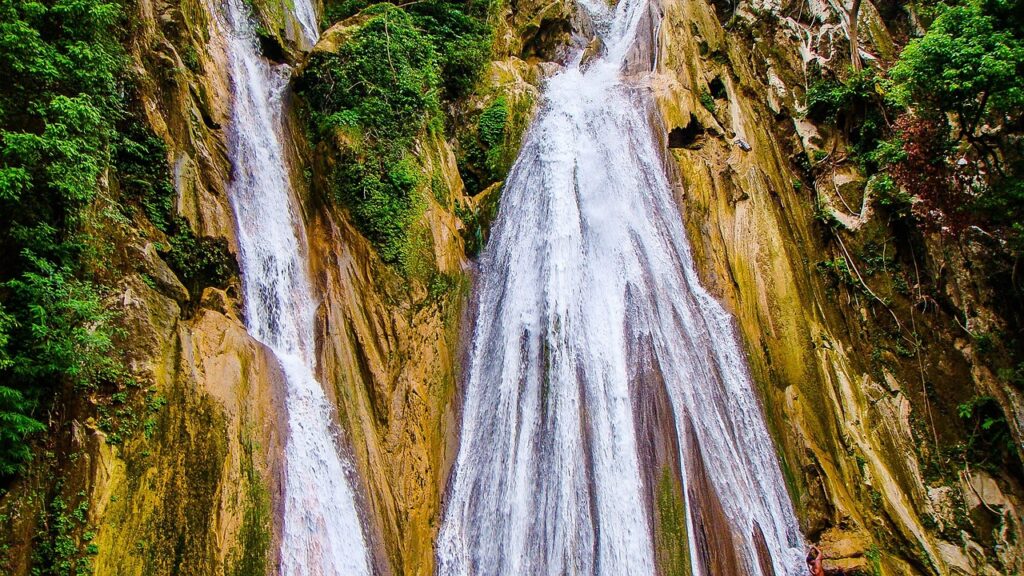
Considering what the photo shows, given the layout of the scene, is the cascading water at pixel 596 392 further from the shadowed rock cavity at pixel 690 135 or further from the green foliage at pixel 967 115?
the green foliage at pixel 967 115

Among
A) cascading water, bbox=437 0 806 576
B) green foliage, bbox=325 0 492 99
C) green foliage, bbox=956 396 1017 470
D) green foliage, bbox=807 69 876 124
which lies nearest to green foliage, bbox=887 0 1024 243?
green foliage, bbox=807 69 876 124

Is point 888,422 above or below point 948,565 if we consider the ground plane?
above

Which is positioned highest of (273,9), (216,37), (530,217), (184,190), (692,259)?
(273,9)

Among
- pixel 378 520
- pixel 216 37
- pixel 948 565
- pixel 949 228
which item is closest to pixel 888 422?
A: pixel 948 565

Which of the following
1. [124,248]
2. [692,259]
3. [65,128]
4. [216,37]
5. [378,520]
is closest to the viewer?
[65,128]

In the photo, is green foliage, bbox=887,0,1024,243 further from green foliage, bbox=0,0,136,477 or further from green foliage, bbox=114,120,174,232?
green foliage, bbox=0,0,136,477

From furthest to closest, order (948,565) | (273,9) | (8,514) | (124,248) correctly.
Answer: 1. (273,9)
2. (948,565)
3. (124,248)
4. (8,514)

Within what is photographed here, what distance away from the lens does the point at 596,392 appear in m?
11.4

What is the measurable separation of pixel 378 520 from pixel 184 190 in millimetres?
7170

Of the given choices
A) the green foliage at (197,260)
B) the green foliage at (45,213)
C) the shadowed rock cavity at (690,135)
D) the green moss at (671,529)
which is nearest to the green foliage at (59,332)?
the green foliage at (45,213)

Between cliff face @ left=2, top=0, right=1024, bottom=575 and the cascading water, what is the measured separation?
26.4 inches

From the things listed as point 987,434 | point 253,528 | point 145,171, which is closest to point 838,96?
point 987,434

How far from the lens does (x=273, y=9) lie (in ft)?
48.8

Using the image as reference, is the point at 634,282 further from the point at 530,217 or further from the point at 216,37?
the point at 216,37
